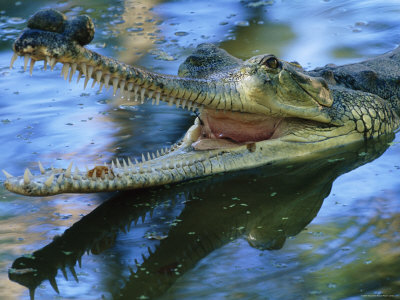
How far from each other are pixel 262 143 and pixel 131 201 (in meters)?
1.27

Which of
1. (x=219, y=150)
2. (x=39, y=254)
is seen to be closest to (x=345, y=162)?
(x=219, y=150)

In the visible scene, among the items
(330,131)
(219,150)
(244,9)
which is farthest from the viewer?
(244,9)

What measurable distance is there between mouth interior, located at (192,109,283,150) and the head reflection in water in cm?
32

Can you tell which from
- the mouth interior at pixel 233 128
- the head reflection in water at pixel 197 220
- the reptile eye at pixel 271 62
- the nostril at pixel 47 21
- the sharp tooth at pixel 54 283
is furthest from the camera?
the mouth interior at pixel 233 128

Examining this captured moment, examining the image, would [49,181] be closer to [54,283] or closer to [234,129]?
[54,283]

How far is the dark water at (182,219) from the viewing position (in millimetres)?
3943

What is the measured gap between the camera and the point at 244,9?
35.2 feet

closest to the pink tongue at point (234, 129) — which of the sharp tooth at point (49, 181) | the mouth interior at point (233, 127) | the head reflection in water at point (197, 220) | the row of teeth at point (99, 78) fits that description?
the mouth interior at point (233, 127)

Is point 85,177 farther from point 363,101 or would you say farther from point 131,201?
point 363,101

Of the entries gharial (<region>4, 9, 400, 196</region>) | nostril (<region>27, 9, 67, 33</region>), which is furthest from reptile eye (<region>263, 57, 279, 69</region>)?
nostril (<region>27, 9, 67, 33</region>)

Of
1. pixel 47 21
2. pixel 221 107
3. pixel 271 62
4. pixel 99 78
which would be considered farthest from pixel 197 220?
pixel 47 21

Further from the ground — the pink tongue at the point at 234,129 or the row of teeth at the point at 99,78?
the row of teeth at the point at 99,78

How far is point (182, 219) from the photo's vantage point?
15.9 feet

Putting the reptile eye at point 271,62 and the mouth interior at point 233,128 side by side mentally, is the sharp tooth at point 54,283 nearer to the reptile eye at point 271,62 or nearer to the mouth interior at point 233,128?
the mouth interior at point 233,128
